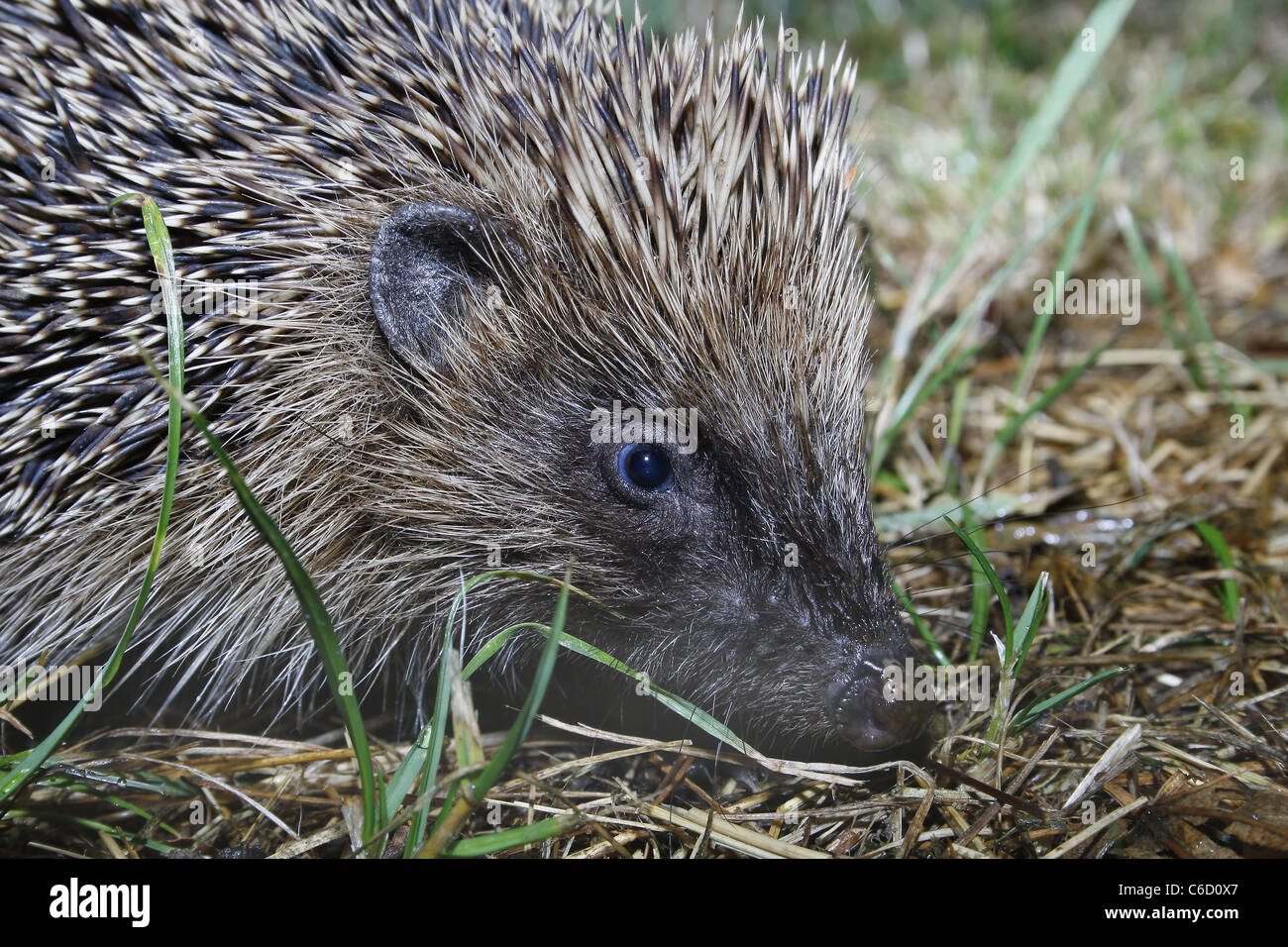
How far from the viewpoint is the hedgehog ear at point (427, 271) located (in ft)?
7.57

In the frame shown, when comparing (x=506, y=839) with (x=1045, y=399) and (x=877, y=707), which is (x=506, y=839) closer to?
(x=877, y=707)

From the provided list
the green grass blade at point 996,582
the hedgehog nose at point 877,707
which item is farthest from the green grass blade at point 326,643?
the green grass blade at point 996,582

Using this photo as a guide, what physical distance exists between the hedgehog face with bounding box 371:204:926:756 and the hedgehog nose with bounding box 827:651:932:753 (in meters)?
0.01

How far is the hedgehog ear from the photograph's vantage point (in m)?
2.31

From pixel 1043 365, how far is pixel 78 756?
10.9 feet

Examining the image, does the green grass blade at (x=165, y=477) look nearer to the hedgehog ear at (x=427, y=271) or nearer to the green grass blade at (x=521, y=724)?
the hedgehog ear at (x=427, y=271)

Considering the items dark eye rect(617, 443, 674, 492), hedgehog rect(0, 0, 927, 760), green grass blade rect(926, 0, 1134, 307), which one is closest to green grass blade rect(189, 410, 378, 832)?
hedgehog rect(0, 0, 927, 760)

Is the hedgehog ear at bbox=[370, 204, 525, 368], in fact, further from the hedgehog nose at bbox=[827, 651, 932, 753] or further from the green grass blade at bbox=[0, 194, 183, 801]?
the hedgehog nose at bbox=[827, 651, 932, 753]

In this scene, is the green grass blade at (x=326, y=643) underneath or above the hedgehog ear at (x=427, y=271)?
underneath

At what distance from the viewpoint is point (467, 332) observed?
2410mm

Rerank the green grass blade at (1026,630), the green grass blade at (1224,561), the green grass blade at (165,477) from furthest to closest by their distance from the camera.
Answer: the green grass blade at (1224,561), the green grass blade at (1026,630), the green grass blade at (165,477)

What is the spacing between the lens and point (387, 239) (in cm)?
231
